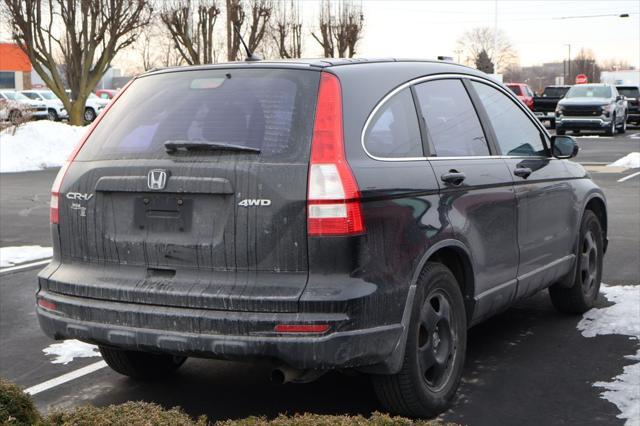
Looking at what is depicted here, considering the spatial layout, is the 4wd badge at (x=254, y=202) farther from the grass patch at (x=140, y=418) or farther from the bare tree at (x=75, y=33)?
the bare tree at (x=75, y=33)

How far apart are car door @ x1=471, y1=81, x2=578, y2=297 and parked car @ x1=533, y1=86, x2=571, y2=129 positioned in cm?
3749

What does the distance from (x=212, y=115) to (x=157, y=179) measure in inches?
15.5

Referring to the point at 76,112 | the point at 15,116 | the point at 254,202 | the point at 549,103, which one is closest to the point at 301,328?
the point at 254,202

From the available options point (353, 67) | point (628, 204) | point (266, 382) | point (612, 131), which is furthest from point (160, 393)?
point (612, 131)

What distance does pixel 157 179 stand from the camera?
4.22 m

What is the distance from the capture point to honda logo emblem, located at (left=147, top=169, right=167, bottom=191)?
4.20 m

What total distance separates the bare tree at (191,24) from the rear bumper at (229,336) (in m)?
41.1

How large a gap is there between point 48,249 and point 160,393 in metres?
5.44

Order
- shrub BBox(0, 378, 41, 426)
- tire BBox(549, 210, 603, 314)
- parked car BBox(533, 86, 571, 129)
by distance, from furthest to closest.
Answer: parked car BBox(533, 86, 571, 129), tire BBox(549, 210, 603, 314), shrub BBox(0, 378, 41, 426)

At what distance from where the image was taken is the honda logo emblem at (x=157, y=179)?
13.8 ft

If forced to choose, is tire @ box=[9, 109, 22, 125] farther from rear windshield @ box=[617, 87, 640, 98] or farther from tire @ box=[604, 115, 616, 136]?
rear windshield @ box=[617, 87, 640, 98]

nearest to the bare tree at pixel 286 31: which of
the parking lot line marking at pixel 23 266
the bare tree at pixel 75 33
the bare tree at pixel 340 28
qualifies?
the bare tree at pixel 340 28

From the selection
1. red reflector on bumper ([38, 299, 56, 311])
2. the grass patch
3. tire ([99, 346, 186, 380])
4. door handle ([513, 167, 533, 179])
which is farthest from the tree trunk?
the grass patch

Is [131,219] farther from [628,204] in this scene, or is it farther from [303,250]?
[628,204]
